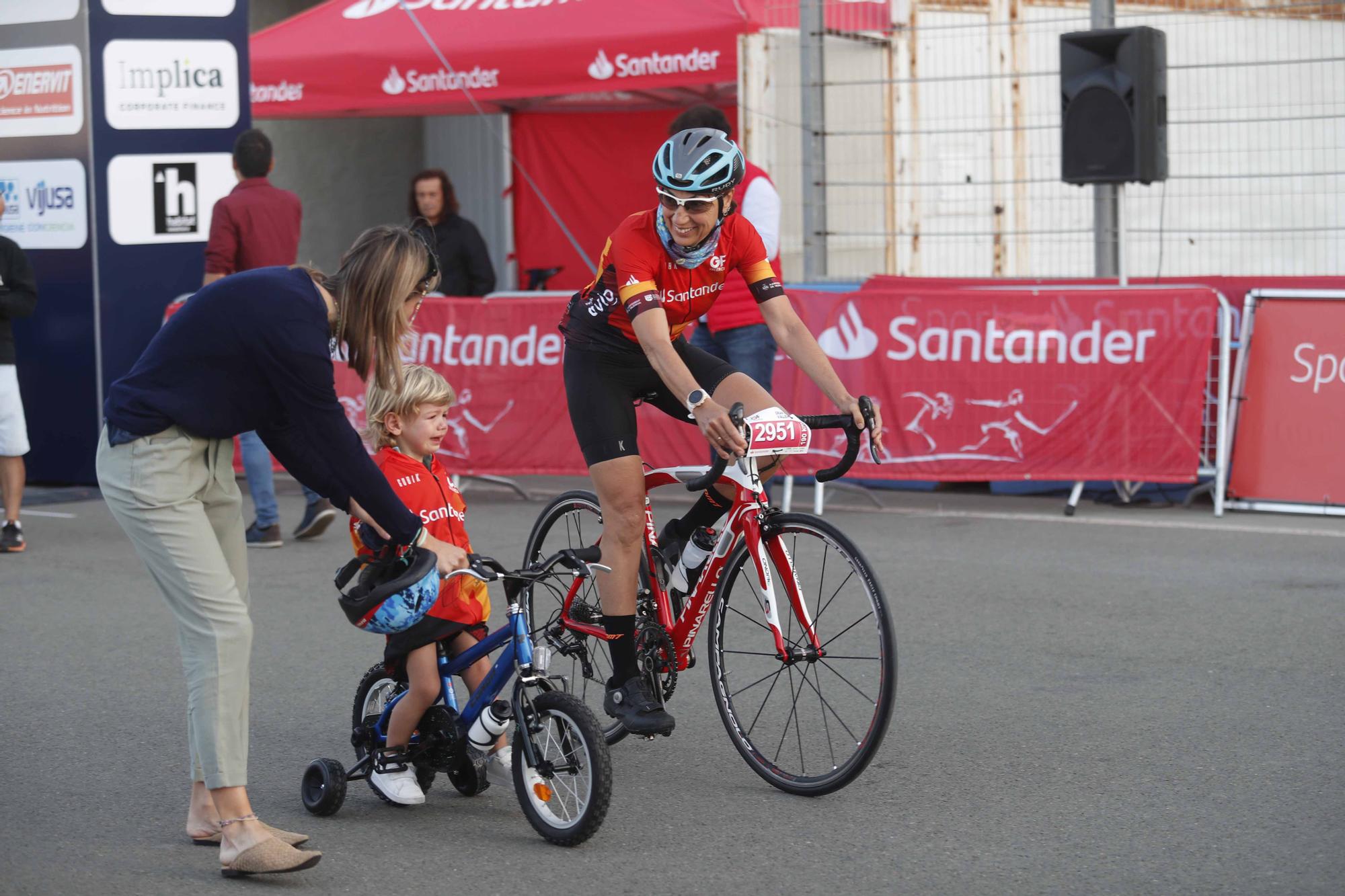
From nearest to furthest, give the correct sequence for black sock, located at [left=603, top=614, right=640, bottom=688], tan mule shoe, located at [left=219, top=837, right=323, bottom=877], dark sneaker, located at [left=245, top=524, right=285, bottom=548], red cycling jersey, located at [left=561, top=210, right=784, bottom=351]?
tan mule shoe, located at [left=219, top=837, right=323, bottom=877] < red cycling jersey, located at [left=561, top=210, right=784, bottom=351] < black sock, located at [left=603, top=614, right=640, bottom=688] < dark sneaker, located at [left=245, top=524, right=285, bottom=548]

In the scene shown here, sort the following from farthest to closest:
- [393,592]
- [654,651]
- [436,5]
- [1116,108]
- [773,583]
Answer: [436,5], [1116,108], [654,651], [773,583], [393,592]

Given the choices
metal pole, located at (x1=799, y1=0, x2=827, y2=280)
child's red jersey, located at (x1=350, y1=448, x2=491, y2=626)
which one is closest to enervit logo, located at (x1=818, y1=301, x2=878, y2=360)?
metal pole, located at (x1=799, y1=0, x2=827, y2=280)

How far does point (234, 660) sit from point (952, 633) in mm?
3469

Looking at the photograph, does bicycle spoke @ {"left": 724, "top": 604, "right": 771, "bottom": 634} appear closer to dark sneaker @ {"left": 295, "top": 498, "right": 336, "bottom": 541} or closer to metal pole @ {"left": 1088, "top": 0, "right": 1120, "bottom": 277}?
dark sneaker @ {"left": 295, "top": 498, "right": 336, "bottom": 541}

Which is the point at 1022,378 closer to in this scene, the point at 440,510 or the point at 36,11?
the point at 440,510

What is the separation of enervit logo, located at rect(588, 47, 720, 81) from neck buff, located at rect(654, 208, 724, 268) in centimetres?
765

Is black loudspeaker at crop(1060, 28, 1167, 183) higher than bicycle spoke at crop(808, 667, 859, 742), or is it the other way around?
black loudspeaker at crop(1060, 28, 1167, 183)

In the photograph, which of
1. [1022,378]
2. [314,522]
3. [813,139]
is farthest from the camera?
[813,139]

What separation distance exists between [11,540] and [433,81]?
597cm

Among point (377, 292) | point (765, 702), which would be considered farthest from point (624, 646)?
point (377, 292)

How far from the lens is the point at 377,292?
4148 mm

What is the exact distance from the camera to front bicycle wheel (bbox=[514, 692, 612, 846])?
4.30m

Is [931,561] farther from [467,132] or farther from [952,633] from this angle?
[467,132]

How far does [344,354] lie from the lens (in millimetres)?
4434
